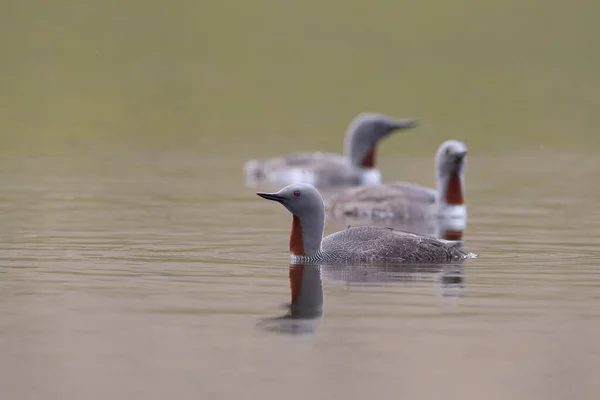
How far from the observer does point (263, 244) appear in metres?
13.7

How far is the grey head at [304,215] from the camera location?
1187 cm

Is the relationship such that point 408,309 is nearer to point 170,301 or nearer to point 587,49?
point 170,301

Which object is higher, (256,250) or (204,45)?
(204,45)

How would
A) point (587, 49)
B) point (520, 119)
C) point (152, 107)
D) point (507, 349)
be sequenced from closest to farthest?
point (507, 349) → point (520, 119) → point (152, 107) → point (587, 49)

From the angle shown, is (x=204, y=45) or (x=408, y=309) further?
(x=204, y=45)

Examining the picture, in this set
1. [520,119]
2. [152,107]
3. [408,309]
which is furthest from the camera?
[152,107]

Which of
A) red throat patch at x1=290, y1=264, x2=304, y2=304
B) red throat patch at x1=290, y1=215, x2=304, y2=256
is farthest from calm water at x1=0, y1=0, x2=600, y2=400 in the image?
red throat patch at x1=290, y1=215, x2=304, y2=256

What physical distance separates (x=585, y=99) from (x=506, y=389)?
3481 cm

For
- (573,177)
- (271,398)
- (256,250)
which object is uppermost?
(573,177)

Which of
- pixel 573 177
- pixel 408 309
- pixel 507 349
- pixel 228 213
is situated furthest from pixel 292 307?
pixel 573 177

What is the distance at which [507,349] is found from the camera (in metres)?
8.49

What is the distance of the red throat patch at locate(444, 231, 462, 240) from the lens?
14.8 metres

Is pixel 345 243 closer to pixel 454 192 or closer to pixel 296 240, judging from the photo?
pixel 296 240

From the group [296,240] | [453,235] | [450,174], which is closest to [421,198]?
[450,174]
